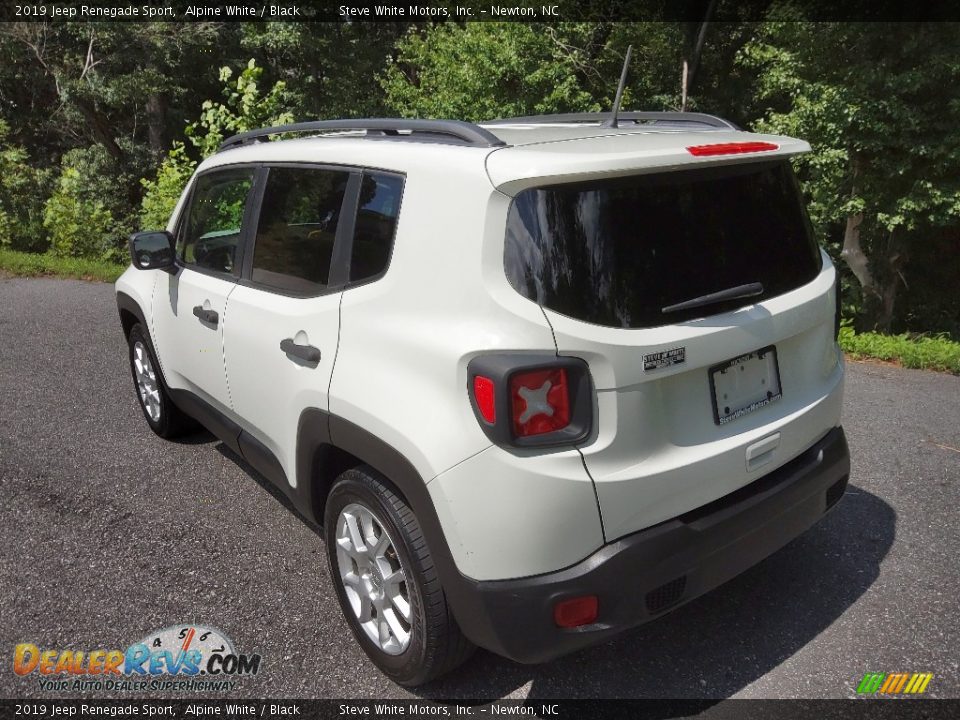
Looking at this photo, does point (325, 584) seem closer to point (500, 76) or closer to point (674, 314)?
point (674, 314)

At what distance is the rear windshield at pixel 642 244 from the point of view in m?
2.05

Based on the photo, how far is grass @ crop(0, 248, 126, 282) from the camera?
37.1ft

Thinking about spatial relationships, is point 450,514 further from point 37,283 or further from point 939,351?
point 37,283

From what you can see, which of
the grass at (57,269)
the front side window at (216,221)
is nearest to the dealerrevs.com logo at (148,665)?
the front side window at (216,221)

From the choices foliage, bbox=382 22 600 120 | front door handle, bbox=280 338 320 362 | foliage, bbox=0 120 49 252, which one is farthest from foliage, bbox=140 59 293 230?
front door handle, bbox=280 338 320 362

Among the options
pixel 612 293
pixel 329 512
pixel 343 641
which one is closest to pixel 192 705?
pixel 343 641

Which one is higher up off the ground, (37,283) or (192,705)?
(192,705)

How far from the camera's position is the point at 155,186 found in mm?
11359

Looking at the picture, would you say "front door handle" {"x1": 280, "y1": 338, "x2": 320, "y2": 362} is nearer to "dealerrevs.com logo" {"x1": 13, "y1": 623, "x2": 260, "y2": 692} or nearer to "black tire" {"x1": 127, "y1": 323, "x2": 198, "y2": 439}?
"dealerrevs.com logo" {"x1": 13, "y1": 623, "x2": 260, "y2": 692}

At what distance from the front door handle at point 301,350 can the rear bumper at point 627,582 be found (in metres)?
0.95

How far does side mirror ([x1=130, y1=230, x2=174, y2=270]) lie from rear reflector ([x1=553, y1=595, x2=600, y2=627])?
9.06ft

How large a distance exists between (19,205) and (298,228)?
49.1ft

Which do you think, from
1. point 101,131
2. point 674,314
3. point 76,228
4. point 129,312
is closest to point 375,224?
point 674,314

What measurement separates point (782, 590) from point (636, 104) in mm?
16423
